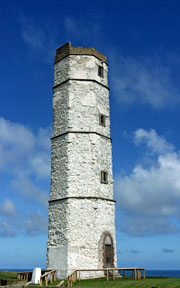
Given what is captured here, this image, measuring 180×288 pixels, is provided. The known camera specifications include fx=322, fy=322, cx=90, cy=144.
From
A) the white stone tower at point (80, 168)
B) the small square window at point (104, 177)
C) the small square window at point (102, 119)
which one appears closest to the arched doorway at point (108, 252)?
the white stone tower at point (80, 168)

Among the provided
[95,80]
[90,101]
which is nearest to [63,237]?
[90,101]

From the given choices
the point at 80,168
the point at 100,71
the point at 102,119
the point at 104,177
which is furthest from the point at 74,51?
the point at 104,177

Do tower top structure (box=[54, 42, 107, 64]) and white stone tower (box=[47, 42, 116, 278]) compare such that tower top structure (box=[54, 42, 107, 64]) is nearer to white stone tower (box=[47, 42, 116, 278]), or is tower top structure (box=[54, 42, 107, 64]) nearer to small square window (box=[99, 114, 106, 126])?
white stone tower (box=[47, 42, 116, 278])

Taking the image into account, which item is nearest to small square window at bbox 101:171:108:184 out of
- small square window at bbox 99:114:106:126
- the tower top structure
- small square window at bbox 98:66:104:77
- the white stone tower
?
the white stone tower

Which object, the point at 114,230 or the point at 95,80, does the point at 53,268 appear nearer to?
the point at 114,230

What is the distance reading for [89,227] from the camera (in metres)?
19.3

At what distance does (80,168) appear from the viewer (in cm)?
2045

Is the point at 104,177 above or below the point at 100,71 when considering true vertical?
below

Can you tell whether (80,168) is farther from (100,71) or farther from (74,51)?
(74,51)

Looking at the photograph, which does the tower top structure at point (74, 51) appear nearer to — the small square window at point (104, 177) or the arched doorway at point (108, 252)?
the small square window at point (104, 177)

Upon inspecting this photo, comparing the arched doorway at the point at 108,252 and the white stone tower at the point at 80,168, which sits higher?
the white stone tower at the point at 80,168

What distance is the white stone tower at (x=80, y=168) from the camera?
19047mm

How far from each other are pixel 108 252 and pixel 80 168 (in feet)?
17.8

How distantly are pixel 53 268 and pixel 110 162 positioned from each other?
25.0 feet
